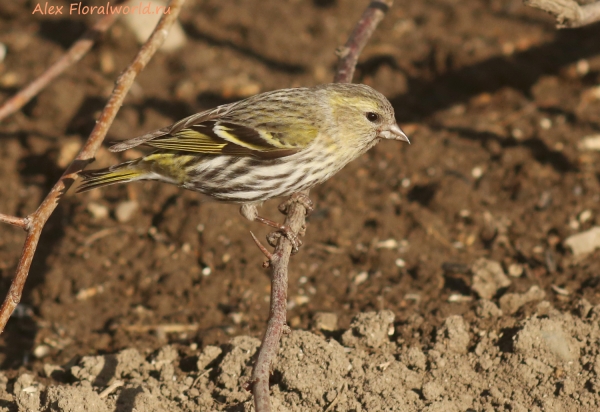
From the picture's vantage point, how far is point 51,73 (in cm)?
493

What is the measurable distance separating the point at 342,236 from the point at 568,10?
238 cm

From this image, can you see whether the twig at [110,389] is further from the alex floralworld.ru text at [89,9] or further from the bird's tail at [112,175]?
the alex floralworld.ru text at [89,9]

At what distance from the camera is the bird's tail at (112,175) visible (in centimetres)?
450

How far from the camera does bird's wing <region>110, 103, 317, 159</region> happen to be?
15.3 ft

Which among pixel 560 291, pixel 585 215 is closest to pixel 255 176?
pixel 560 291

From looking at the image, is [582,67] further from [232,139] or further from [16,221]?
[16,221]

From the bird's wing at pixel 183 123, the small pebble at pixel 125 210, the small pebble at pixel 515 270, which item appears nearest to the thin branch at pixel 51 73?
the bird's wing at pixel 183 123

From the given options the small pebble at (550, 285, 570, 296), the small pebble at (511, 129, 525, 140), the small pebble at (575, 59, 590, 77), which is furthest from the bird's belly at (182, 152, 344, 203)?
the small pebble at (575, 59, 590, 77)

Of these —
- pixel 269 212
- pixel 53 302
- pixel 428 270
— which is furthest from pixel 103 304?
pixel 428 270

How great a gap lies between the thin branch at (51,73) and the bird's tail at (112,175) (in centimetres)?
70

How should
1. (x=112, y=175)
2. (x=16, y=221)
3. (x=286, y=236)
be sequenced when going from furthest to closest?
(x=112, y=175) < (x=286, y=236) < (x=16, y=221)

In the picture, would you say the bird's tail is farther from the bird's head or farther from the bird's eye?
the bird's eye

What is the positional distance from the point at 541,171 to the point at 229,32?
3.77 metres

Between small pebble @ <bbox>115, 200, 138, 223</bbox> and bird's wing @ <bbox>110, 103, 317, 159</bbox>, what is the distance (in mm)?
1558
